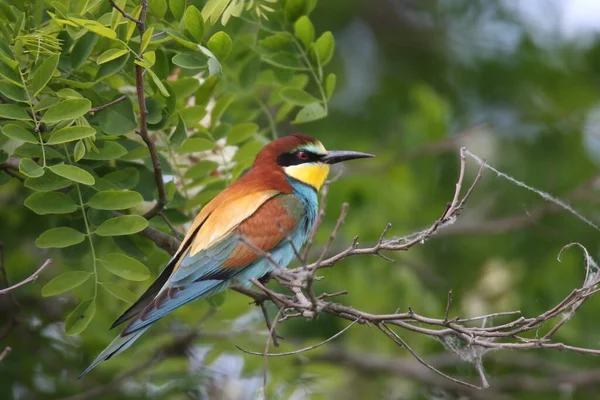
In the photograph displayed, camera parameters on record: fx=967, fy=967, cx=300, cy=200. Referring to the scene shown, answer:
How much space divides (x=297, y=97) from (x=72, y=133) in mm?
748

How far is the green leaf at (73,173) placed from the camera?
235cm

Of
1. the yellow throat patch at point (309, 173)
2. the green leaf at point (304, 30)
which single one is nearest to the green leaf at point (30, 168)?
the green leaf at point (304, 30)

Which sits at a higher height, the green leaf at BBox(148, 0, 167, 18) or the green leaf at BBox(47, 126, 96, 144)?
the green leaf at BBox(148, 0, 167, 18)

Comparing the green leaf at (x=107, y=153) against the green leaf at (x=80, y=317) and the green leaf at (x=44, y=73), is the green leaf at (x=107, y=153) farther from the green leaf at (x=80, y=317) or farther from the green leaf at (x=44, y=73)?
the green leaf at (x=80, y=317)

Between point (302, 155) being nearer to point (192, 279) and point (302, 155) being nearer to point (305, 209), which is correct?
point (305, 209)

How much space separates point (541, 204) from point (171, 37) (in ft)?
7.58

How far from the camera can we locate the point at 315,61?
2904 millimetres

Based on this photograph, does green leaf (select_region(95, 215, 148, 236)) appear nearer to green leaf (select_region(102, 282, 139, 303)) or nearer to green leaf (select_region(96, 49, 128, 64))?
green leaf (select_region(102, 282, 139, 303))

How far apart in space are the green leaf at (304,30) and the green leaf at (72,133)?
0.76 metres

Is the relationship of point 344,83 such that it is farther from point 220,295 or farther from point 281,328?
point 220,295

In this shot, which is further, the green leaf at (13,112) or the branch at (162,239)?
the branch at (162,239)

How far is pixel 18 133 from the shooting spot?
2.33 meters

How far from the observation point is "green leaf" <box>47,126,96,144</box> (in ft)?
7.61

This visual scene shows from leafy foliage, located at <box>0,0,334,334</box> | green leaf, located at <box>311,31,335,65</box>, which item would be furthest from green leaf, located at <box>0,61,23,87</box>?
green leaf, located at <box>311,31,335,65</box>
